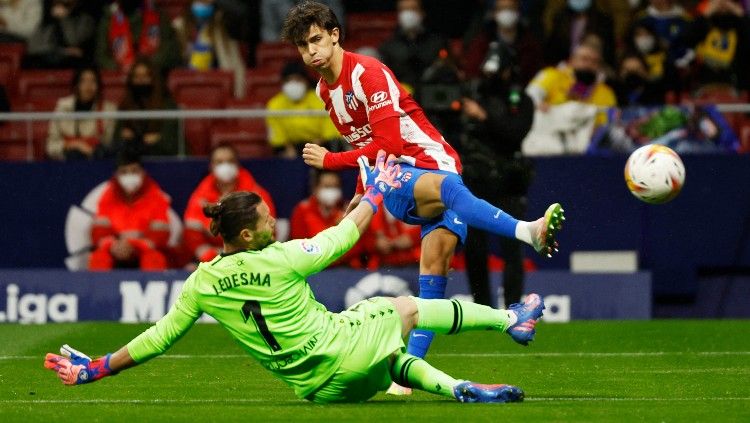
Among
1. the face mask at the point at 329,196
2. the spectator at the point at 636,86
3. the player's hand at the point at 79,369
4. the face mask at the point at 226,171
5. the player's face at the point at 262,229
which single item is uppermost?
the spectator at the point at 636,86

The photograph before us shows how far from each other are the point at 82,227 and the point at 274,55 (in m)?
3.36

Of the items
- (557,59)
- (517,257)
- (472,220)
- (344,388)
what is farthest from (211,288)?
(557,59)

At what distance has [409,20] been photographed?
15727 millimetres

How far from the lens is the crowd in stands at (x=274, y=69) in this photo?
46.3ft

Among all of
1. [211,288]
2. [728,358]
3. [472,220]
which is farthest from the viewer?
[728,358]

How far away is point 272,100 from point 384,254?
2.28m

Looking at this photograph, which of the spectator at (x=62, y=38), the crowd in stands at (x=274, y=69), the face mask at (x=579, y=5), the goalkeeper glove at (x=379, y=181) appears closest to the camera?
the goalkeeper glove at (x=379, y=181)

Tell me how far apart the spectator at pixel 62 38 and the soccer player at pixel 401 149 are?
29.2 ft

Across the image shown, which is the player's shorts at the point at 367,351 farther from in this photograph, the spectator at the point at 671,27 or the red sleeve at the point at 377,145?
the spectator at the point at 671,27

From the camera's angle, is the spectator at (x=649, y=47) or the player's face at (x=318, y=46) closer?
the player's face at (x=318, y=46)

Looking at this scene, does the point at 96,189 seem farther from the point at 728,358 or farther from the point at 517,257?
the point at 728,358

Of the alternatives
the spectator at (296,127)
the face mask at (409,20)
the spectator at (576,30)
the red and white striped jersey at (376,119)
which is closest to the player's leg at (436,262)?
the red and white striped jersey at (376,119)

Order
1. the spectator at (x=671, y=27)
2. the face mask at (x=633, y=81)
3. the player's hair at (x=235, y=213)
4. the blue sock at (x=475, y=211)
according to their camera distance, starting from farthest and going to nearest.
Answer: the spectator at (x=671, y=27) → the face mask at (x=633, y=81) → the blue sock at (x=475, y=211) → the player's hair at (x=235, y=213)

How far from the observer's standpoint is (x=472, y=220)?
839cm
